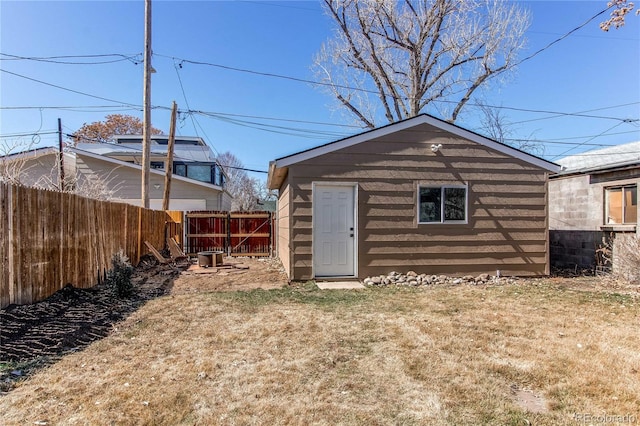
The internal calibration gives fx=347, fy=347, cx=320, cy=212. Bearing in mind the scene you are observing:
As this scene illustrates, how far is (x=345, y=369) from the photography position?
300cm

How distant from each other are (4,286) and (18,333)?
725mm

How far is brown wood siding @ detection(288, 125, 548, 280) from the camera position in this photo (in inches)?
276

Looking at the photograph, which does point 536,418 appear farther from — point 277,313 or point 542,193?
point 542,193

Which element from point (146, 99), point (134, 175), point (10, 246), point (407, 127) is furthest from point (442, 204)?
point (134, 175)

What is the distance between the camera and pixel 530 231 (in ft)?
25.1

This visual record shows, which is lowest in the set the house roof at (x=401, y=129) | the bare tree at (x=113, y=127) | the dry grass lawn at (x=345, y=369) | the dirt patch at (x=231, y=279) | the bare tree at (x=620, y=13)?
the dirt patch at (x=231, y=279)

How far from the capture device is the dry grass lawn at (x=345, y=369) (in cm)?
231

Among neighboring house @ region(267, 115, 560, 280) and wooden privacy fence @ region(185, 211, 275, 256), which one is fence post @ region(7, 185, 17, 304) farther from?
wooden privacy fence @ region(185, 211, 275, 256)

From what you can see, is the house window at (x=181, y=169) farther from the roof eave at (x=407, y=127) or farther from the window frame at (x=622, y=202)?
the window frame at (x=622, y=202)

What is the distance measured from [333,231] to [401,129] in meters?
2.57

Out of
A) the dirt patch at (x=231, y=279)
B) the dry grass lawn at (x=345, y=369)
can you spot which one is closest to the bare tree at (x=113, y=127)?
the dirt patch at (x=231, y=279)

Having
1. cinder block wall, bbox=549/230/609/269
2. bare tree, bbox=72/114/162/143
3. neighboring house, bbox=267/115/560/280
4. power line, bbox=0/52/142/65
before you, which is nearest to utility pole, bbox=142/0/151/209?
power line, bbox=0/52/142/65

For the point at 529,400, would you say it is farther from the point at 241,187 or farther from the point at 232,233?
the point at 241,187

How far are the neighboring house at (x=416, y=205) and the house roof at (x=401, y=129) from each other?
20mm
